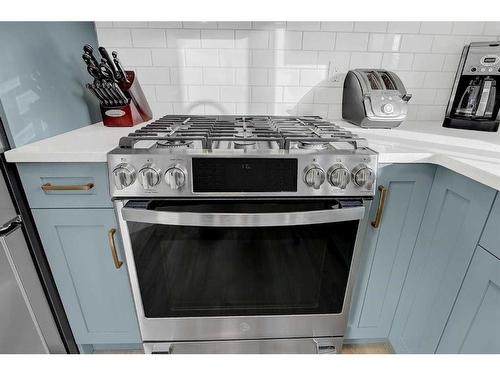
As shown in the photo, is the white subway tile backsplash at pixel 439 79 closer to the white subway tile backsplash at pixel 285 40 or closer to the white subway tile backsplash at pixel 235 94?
the white subway tile backsplash at pixel 285 40

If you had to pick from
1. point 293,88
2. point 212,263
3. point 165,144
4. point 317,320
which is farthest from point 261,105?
point 317,320

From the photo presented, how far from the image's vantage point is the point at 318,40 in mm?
1396

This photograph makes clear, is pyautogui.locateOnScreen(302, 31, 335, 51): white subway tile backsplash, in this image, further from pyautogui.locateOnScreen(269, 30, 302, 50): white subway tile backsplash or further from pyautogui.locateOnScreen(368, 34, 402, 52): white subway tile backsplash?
pyautogui.locateOnScreen(368, 34, 402, 52): white subway tile backsplash

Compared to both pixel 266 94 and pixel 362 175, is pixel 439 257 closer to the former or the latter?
pixel 362 175

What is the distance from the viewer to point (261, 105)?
1.52 meters

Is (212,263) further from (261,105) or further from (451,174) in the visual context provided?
(261,105)

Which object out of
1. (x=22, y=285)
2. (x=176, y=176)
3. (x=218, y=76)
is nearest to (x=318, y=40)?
(x=218, y=76)

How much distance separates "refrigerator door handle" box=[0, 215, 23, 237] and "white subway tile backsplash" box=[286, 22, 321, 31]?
142cm

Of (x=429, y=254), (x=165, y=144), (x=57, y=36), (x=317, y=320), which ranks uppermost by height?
(x=57, y=36)

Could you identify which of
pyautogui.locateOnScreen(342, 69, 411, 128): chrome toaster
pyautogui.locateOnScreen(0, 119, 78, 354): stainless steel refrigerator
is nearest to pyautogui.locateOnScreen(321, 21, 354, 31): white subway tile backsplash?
pyautogui.locateOnScreen(342, 69, 411, 128): chrome toaster

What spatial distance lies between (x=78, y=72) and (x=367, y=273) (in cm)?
155

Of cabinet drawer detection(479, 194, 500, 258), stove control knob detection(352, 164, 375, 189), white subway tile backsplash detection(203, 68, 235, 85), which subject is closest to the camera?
cabinet drawer detection(479, 194, 500, 258)

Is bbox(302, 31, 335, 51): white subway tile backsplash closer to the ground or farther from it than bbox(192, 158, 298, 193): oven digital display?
farther from it

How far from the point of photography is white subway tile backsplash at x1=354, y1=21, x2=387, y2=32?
4.52ft
